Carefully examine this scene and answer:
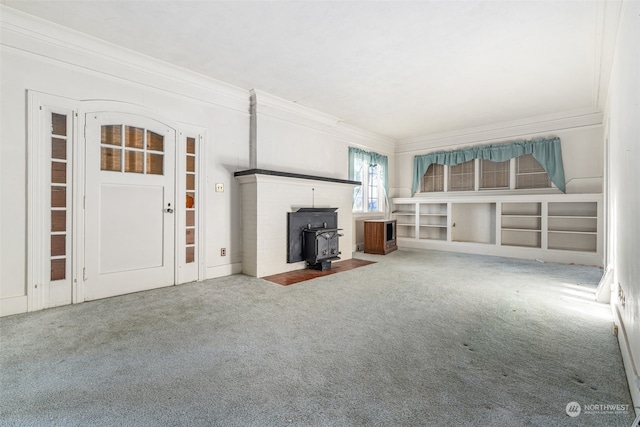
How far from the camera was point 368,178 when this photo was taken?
7043 mm

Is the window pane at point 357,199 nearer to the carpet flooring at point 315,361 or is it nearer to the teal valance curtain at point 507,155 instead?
the teal valance curtain at point 507,155

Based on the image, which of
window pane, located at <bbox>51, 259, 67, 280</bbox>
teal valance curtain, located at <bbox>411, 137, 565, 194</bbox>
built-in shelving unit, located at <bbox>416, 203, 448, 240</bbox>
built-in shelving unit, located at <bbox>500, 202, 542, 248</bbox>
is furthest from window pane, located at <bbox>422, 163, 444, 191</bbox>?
window pane, located at <bbox>51, 259, 67, 280</bbox>

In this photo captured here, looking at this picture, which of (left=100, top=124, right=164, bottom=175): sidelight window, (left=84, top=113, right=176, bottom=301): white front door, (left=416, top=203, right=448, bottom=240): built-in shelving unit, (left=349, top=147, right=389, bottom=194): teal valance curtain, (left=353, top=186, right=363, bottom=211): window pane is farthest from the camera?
(left=416, top=203, right=448, bottom=240): built-in shelving unit

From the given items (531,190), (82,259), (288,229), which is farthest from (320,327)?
(531,190)

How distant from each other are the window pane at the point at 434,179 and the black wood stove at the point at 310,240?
3506 millimetres

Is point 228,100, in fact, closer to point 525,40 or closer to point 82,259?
point 82,259

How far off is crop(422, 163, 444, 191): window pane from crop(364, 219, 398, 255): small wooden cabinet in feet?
5.07

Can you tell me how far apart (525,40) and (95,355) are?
461cm

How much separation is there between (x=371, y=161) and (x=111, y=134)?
16.5 feet

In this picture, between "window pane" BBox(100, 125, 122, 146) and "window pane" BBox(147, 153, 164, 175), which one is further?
"window pane" BBox(147, 153, 164, 175)

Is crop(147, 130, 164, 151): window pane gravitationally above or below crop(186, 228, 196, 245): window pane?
above

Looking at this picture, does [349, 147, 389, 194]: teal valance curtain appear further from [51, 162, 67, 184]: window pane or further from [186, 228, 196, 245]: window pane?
[51, 162, 67, 184]: window pane

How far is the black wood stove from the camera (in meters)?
4.58

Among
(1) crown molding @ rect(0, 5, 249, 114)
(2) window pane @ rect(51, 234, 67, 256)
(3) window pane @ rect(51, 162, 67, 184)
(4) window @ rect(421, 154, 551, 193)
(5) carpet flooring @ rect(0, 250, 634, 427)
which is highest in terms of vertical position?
(1) crown molding @ rect(0, 5, 249, 114)
